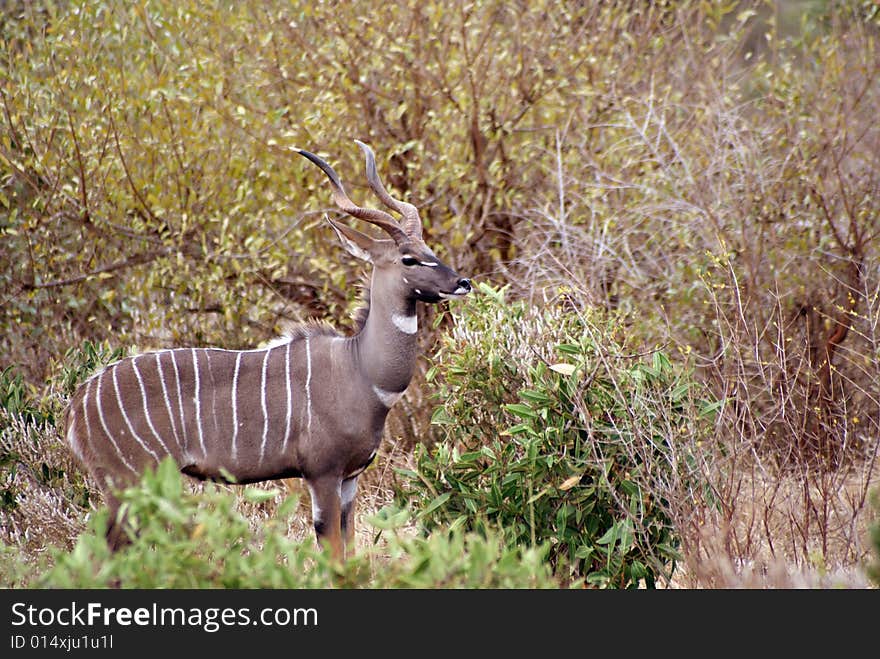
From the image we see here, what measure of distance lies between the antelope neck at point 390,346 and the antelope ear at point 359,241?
21 cm

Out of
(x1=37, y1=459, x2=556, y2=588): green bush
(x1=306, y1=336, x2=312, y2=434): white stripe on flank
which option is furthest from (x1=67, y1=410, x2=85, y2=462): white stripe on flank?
(x1=37, y1=459, x2=556, y2=588): green bush

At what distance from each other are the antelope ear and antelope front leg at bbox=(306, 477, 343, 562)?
954mm

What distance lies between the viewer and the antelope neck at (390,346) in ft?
15.8

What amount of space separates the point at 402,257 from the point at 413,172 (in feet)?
7.59

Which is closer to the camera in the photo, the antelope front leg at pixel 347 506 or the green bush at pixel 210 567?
the green bush at pixel 210 567

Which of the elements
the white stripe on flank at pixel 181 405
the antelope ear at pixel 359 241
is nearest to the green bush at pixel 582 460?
the antelope ear at pixel 359 241

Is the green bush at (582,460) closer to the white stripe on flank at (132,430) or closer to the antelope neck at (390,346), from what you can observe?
the antelope neck at (390,346)

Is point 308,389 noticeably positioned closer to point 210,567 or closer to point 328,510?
point 328,510

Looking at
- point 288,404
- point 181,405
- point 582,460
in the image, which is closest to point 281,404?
point 288,404

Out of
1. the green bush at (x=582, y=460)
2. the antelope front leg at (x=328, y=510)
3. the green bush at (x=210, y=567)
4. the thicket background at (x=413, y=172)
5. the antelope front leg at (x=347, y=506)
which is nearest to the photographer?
the green bush at (x=210, y=567)

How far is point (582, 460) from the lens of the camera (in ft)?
14.4

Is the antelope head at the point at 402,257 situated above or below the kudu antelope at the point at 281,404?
above

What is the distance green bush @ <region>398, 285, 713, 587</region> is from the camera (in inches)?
173

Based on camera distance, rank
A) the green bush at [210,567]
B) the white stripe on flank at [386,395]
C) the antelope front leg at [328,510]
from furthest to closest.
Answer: the white stripe on flank at [386,395], the antelope front leg at [328,510], the green bush at [210,567]
